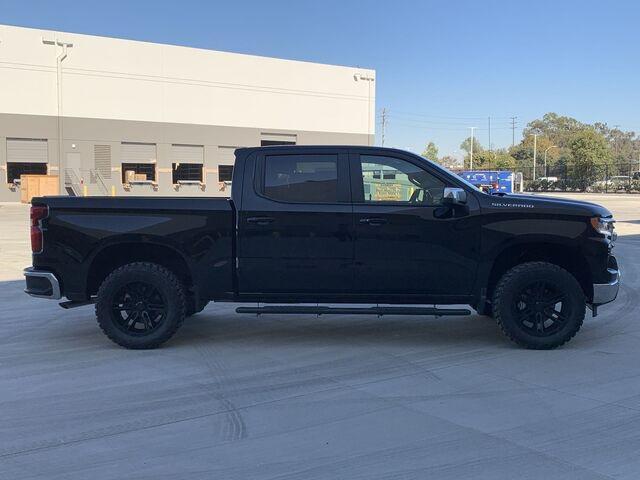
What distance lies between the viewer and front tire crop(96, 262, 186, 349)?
6465 millimetres

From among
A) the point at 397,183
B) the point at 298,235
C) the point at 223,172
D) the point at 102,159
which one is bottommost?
the point at 298,235

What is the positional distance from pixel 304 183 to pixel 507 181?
37.9 meters

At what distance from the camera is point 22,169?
42250mm

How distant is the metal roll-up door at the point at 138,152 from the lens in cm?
4591

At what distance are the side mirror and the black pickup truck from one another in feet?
0.47

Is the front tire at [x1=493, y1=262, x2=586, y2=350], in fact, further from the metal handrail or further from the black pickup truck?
the metal handrail

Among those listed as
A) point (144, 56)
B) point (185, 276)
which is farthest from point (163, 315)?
point (144, 56)

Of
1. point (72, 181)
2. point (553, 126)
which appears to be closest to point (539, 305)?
point (72, 181)

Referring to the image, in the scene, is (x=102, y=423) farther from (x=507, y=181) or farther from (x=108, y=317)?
(x=507, y=181)

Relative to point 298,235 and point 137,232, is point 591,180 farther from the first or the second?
point 137,232

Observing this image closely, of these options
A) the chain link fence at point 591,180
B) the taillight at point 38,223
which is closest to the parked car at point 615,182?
the chain link fence at point 591,180

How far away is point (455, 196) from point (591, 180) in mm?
72930

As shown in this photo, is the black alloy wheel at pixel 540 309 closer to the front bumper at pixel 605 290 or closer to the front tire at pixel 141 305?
the front bumper at pixel 605 290

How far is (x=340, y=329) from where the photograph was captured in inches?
296
